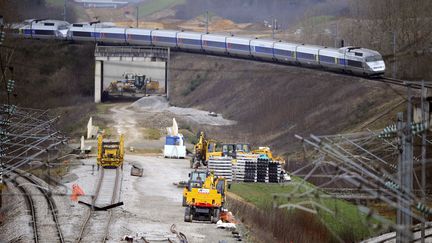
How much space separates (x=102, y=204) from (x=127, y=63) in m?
44.3

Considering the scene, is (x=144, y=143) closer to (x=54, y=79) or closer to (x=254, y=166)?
(x=254, y=166)

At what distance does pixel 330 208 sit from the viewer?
136ft

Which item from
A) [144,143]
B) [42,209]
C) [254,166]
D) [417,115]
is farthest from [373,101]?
[42,209]

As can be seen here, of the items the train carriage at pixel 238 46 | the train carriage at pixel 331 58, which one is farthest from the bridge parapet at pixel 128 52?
the train carriage at pixel 331 58

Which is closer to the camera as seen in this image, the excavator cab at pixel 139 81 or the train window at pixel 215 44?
the train window at pixel 215 44

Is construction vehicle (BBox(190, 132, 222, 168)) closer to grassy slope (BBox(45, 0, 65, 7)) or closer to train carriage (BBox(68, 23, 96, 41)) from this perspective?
train carriage (BBox(68, 23, 96, 41))

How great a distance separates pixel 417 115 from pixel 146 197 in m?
10.9

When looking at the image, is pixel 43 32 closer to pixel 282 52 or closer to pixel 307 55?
pixel 282 52

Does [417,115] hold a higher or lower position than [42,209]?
higher

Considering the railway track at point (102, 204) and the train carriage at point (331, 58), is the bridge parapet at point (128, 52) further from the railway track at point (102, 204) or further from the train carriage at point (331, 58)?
the railway track at point (102, 204)

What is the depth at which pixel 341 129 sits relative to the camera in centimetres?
6156

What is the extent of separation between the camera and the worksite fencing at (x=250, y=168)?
152 ft

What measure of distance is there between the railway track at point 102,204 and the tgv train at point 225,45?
2054 centimetres

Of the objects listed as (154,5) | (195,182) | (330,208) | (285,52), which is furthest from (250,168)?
(154,5)
